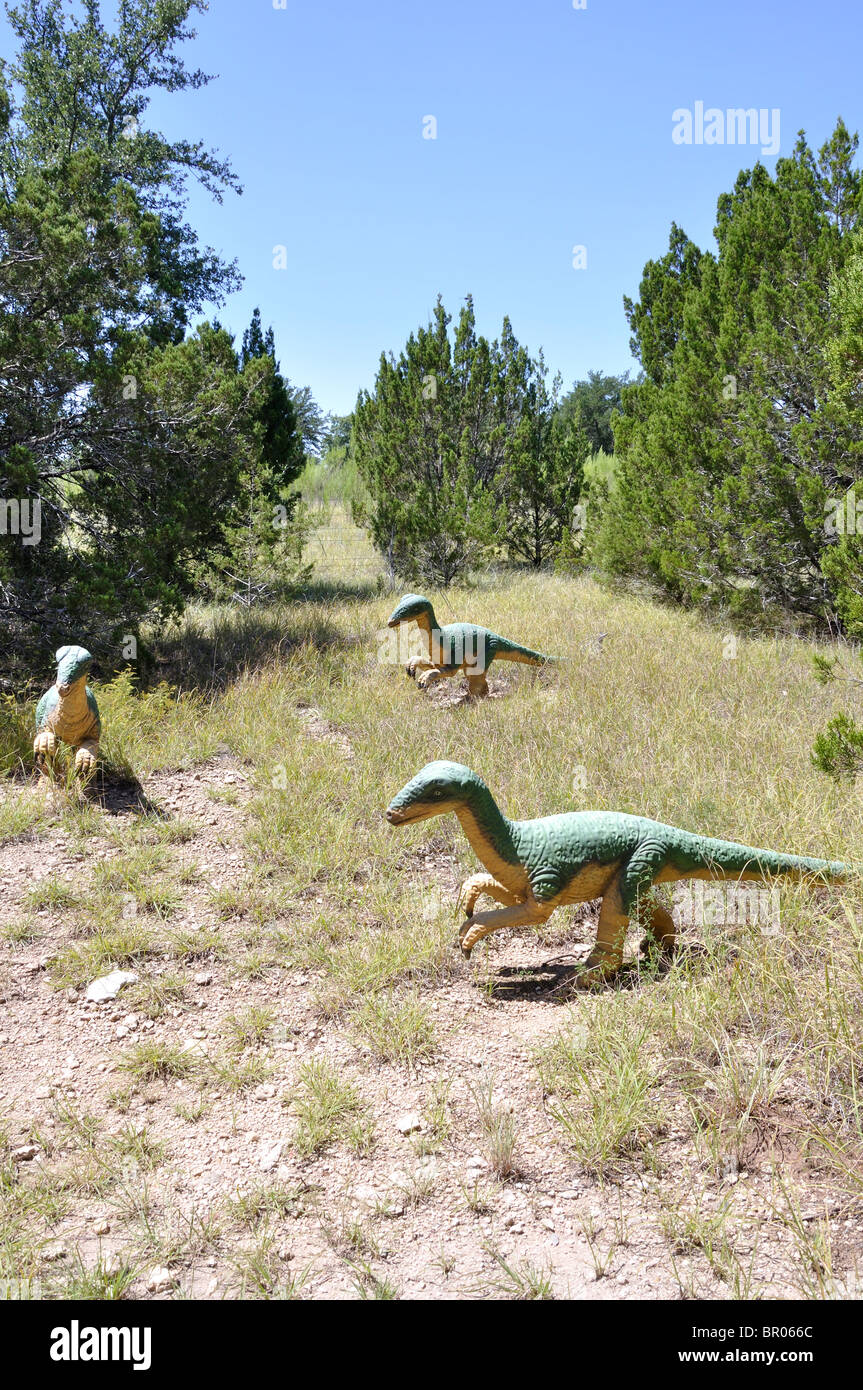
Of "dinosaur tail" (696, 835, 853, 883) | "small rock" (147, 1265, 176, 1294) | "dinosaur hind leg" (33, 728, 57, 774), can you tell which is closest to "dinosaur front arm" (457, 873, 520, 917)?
"dinosaur tail" (696, 835, 853, 883)

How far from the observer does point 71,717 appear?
435 centimetres

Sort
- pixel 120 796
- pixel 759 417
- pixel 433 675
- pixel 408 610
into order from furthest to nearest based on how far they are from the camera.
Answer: pixel 759 417 < pixel 433 675 < pixel 408 610 < pixel 120 796

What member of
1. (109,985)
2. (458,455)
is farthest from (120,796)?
(458,455)

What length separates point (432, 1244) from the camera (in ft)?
6.38

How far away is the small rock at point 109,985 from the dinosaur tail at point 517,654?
3864mm

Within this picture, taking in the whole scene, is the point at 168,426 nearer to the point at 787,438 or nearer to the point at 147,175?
the point at 787,438

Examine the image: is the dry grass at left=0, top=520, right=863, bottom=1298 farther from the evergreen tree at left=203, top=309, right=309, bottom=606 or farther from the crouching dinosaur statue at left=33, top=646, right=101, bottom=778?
the evergreen tree at left=203, top=309, right=309, bottom=606

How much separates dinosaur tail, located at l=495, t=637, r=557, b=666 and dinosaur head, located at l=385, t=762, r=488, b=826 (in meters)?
3.68

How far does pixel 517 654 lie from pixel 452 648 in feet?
1.99

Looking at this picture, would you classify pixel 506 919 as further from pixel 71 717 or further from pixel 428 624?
pixel 428 624

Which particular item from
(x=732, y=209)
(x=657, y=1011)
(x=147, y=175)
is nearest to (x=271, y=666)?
(x=657, y=1011)

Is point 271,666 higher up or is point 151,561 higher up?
point 151,561

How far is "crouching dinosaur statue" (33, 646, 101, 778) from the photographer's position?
4.26 meters

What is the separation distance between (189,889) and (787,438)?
7358mm
